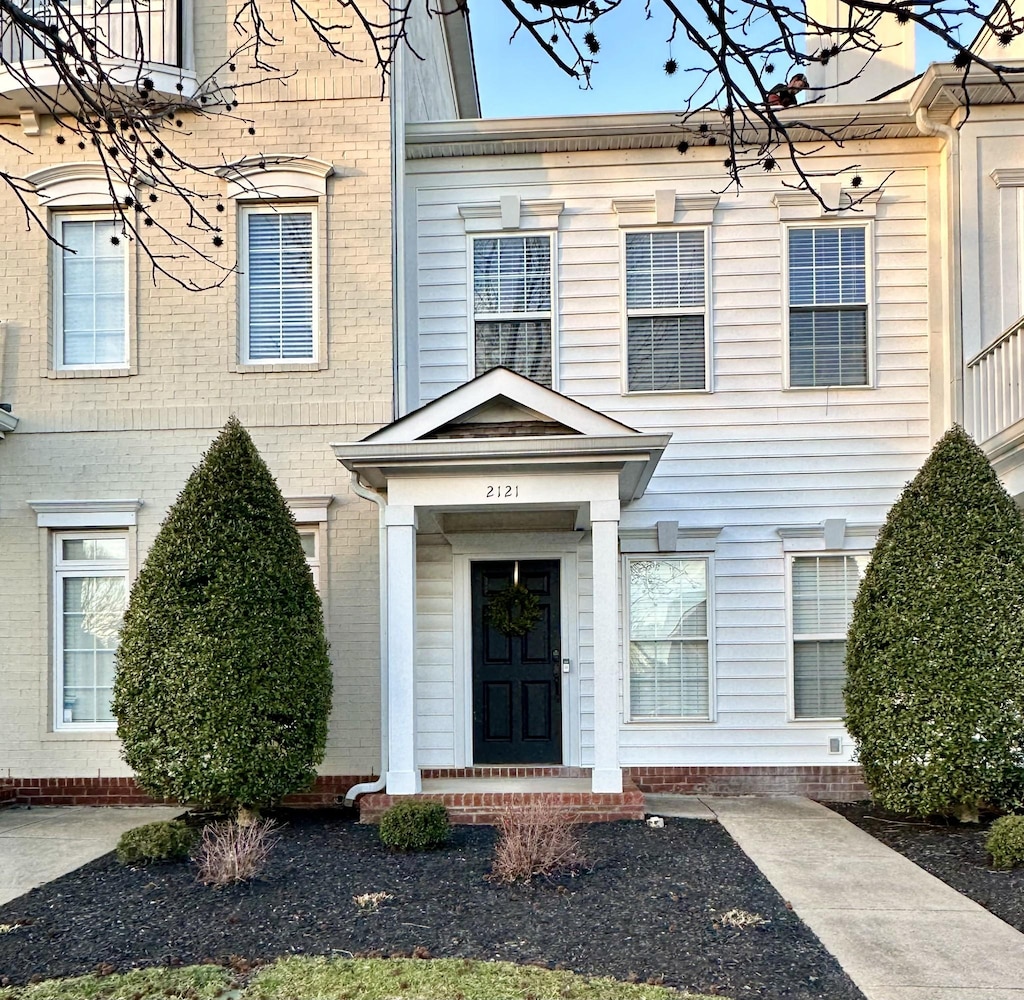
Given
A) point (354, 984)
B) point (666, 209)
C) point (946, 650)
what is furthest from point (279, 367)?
point (946, 650)

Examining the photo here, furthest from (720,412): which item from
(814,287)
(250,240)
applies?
(250,240)

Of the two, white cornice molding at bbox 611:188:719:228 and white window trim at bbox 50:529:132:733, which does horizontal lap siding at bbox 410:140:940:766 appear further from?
white window trim at bbox 50:529:132:733

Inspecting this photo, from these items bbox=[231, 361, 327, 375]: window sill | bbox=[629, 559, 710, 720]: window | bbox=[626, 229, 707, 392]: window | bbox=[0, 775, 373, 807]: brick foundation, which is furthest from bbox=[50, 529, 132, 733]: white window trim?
bbox=[626, 229, 707, 392]: window

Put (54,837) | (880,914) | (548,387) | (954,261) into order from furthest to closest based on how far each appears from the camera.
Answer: (548,387), (954,261), (54,837), (880,914)

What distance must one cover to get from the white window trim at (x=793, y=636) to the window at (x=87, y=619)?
20.8 ft

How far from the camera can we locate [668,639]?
8.95 m

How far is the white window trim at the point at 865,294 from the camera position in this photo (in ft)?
29.5

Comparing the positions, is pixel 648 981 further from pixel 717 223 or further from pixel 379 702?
pixel 717 223

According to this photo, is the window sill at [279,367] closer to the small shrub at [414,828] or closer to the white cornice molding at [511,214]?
the white cornice molding at [511,214]

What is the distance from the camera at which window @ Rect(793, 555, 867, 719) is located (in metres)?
8.82

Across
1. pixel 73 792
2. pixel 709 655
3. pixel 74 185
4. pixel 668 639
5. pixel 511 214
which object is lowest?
pixel 73 792

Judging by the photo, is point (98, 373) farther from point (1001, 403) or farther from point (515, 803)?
point (1001, 403)

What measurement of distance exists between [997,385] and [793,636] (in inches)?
113

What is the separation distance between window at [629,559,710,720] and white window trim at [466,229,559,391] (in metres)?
2.27
